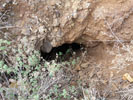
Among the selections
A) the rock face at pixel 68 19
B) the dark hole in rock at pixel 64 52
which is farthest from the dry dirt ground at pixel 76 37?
the dark hole in rock at pixel 64 52

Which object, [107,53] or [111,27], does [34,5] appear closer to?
[111,27]

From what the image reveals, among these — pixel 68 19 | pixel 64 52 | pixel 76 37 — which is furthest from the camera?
pixel 64 52

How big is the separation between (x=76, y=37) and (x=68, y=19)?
1.06ft

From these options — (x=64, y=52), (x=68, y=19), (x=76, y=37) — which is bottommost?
(x=64, y=52)

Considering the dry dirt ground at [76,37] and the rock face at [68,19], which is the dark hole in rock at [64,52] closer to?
the dry dirt ground at [76,37]

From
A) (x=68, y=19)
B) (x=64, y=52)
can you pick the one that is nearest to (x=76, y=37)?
(x=68, y=19)

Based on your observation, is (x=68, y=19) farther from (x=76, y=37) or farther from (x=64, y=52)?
(x=64, y=52)

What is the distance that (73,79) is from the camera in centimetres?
248

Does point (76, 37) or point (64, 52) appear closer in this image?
point (76, 37)

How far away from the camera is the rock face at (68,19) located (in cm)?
218

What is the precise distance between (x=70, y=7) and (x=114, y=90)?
111cm

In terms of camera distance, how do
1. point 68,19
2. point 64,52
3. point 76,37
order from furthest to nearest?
1. point 64,52
2. point 76,37
3. point 68,19

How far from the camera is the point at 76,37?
8.17 ft

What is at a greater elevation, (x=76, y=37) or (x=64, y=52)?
(x=76, y=37)
